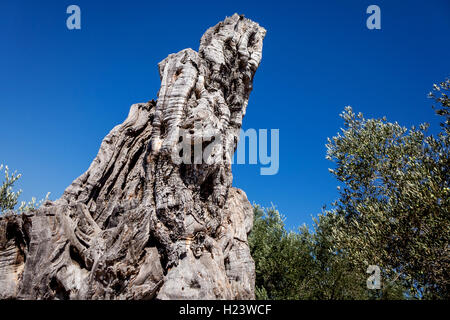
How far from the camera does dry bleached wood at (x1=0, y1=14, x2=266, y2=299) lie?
6820 mm

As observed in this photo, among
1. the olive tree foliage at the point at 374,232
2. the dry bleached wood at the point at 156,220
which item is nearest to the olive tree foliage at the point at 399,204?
the olive tree foliage at the point at 374,232

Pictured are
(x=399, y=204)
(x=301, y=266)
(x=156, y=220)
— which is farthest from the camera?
(x=301, y=266)

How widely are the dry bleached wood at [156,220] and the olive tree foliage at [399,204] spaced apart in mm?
6145

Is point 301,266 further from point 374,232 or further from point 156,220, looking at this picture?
point 156,220

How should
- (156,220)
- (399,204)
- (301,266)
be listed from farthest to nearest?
(301,266) → (399,204) → (156,220)

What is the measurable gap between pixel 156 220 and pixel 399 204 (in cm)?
949

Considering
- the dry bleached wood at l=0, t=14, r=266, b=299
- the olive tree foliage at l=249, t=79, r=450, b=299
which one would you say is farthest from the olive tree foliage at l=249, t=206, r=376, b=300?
the dry bleached wood at l=0, t=14, r=266, b=299

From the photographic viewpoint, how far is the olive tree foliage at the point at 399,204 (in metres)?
10.8

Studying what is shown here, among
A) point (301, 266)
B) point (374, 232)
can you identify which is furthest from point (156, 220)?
point (301, 266)

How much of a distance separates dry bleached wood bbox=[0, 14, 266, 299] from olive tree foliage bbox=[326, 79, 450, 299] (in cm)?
614

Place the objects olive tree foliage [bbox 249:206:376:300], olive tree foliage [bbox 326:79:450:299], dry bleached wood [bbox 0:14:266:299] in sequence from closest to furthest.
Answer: dry bleached wood [bbox 0:14:266:299] → olive tree foliage [bbox 326:79:450:299] → olive tree foliage [bbox 249:206:376:300]

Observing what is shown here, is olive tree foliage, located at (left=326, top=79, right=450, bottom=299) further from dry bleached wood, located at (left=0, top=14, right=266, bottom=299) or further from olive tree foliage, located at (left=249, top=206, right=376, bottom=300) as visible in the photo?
dry bleached wood, located at (left=0, top=14, right=266, bottom=299)

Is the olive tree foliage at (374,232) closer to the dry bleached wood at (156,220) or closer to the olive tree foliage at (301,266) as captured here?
the olive tree foliage at (301,266)

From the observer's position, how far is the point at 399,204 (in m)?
12.2
